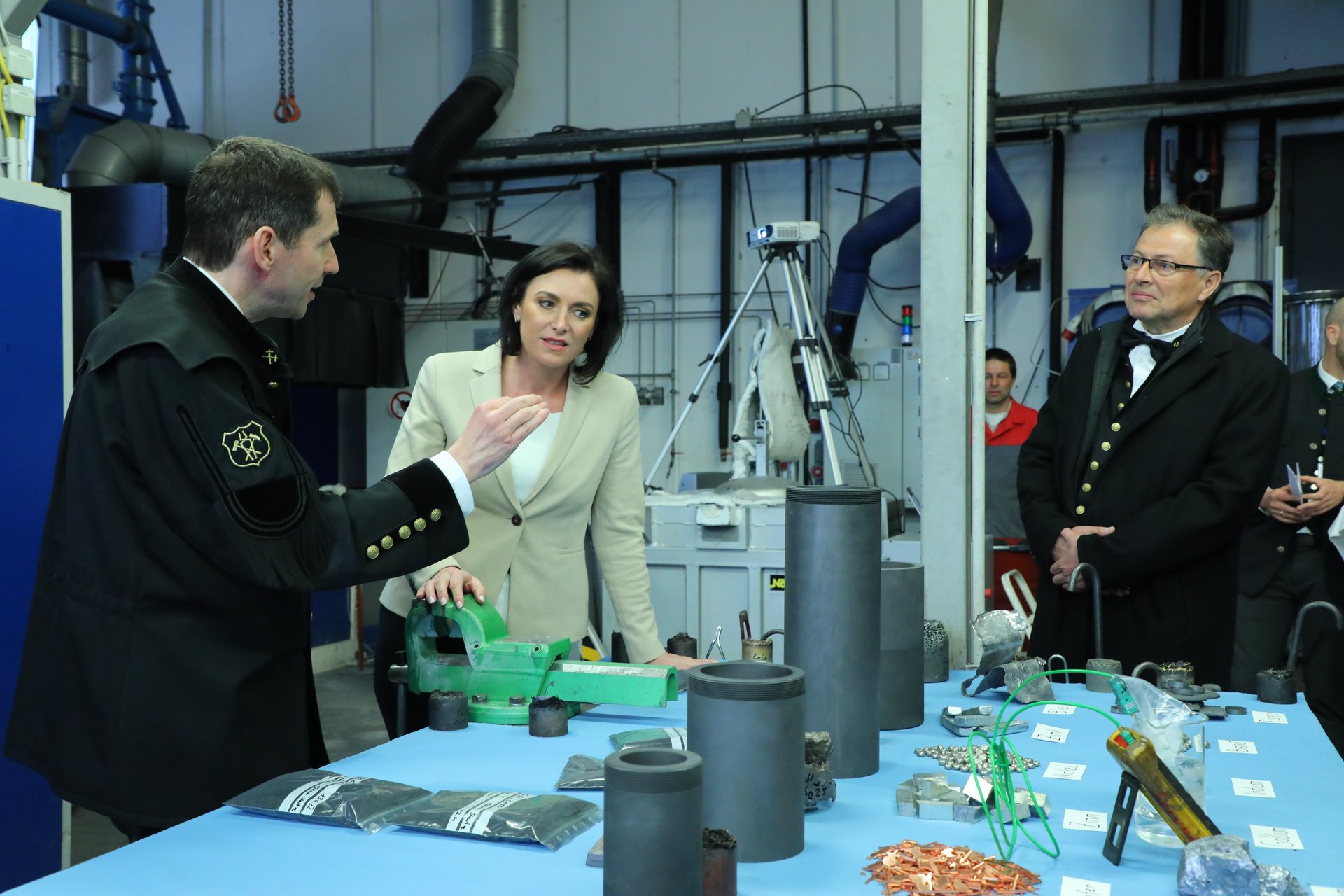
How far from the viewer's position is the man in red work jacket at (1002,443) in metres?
4.53

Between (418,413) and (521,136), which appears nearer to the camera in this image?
(418,413)

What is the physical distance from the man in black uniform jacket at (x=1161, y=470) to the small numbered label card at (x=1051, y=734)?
674mm

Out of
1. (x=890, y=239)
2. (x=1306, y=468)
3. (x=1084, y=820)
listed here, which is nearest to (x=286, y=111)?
(x=890, y=239)

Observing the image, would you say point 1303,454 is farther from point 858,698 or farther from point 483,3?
point 483,3

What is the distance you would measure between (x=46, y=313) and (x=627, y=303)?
443cm

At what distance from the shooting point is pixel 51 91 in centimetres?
728

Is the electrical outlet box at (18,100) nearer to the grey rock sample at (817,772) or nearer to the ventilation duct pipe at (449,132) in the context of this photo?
the grey rock sample at (817,772)

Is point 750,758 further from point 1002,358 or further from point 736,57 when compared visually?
point 736,57

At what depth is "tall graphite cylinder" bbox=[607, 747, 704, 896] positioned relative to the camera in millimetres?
792

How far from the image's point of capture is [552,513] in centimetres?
195

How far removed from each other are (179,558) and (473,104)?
18.0 ft

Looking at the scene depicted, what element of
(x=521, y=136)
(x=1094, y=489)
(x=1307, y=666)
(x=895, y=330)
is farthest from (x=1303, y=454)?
(x=521, y=136)

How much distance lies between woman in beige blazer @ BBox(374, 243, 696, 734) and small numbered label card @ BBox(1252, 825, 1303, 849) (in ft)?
3.18

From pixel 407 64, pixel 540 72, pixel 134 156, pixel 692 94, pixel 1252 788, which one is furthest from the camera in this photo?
pixel 407 64
